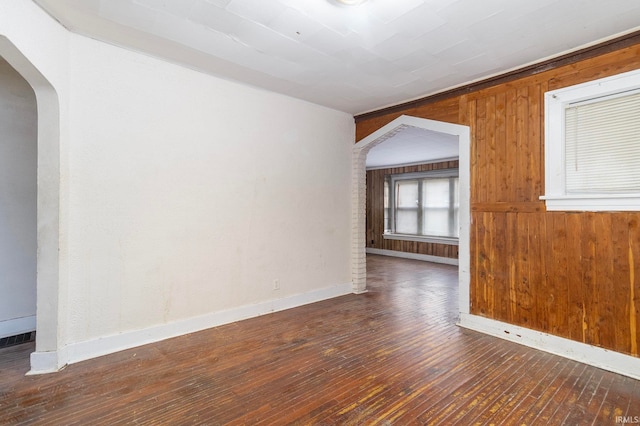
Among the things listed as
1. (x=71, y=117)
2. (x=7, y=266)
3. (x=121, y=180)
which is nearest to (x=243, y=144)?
(x=121, y=180)

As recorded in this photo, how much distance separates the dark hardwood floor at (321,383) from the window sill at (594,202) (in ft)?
4.45

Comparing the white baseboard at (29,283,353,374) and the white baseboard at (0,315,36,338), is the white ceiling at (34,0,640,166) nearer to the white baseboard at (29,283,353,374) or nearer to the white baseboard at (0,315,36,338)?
the white baseboard at (29,283,353,374)

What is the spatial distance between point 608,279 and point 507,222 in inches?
35.4

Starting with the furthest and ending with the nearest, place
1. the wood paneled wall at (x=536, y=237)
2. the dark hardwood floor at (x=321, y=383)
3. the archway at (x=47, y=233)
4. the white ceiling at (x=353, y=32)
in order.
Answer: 1. the wood paneled wall at (x=536, y=237)
2. the archway at (x=47, y=233)
3. the white ceiling at (x=353, y=32)
4. the dark hardwood floor at (x=321, y=383)

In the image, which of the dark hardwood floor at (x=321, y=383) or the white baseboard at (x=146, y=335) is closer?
the dark hardwood floor at (x=321, y=383)

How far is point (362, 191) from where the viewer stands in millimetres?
4840

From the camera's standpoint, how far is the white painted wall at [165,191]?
2.52 meters

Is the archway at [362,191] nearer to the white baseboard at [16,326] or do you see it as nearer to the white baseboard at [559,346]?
the white baseboard at [559,346]

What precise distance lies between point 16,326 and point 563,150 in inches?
223

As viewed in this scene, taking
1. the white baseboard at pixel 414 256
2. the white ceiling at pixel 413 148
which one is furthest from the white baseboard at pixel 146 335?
the white baseboard at pixel 414 256

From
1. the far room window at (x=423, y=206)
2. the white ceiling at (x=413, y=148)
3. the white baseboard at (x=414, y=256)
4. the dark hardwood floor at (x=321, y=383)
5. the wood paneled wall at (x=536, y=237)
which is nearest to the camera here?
the dark hardwood floor at (x=321, y=383)

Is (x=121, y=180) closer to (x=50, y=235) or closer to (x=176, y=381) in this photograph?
(x=50, y=235)

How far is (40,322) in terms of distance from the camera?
2.37 meters

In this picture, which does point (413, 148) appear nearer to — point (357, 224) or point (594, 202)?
point (357, 224)
